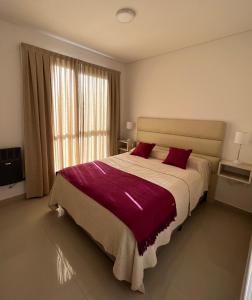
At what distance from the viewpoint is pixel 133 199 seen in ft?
5.55

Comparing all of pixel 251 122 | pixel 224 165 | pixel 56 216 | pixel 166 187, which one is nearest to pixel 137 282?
pixel 166 187

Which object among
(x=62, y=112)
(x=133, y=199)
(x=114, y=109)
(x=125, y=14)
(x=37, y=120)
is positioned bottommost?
(x=133, y=199)

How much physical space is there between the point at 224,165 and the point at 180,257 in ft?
5.64

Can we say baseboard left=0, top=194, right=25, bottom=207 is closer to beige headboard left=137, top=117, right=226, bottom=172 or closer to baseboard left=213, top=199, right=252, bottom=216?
beige headboard left=137, top=117, right=226, bottom=172

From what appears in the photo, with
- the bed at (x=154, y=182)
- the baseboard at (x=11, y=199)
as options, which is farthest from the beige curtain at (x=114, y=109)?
the baseboard at (x=11, y=199)

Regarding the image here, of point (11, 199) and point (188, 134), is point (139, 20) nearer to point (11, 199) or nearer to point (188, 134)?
point (188, 134)

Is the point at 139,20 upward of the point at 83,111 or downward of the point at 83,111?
upward

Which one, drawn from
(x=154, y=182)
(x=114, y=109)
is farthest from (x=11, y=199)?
(x=114, y=109)

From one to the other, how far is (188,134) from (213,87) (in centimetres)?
91

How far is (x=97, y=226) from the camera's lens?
5.53ft

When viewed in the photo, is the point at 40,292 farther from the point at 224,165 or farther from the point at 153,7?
the point at 153,7

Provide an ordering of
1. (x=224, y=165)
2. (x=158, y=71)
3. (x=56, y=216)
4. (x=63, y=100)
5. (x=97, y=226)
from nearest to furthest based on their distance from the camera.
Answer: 1. (x=97, y=226)
2. (x=56, y=216)
3. (x=224, y=165)
4. (x=63, y=100)
5. (x=158, y=71)

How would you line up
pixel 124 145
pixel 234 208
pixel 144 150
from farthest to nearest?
pixel 124 145, pixel 144 150, pixel 234 208

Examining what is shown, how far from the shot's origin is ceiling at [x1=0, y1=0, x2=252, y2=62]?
1936mm
